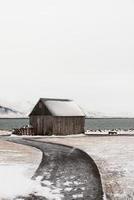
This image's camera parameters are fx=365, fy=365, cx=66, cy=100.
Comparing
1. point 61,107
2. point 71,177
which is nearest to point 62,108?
point 61,107

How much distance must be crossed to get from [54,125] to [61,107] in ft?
17.5

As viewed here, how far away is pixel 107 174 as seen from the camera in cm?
1983

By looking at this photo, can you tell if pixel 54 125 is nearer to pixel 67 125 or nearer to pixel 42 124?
pixel 42 124

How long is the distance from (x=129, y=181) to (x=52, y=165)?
656 cm

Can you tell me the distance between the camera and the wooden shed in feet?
206

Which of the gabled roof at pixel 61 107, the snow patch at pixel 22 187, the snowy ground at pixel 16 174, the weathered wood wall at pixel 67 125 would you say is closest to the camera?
the snow patch at pixel 22 187

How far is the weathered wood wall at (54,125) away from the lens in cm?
6272

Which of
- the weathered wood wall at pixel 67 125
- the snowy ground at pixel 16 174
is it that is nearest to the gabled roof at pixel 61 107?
the weathered wood wall at pixel 67 125

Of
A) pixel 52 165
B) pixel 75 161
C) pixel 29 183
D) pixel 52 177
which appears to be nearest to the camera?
pixel 29 183

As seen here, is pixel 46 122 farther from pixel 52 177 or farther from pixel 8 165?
pixel 52 177

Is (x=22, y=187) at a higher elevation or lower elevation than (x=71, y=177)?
lower

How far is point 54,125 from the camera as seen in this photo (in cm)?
6269

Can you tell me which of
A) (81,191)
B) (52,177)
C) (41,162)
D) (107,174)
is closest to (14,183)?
(52,177)

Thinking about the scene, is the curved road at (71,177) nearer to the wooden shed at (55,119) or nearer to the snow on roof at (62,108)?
the wooden shed at (55,119)
